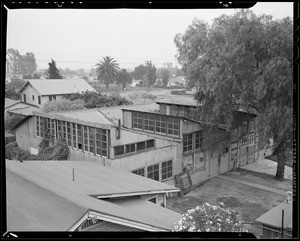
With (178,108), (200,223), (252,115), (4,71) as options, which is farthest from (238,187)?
(4,71)

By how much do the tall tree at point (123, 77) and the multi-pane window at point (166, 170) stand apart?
2444mm

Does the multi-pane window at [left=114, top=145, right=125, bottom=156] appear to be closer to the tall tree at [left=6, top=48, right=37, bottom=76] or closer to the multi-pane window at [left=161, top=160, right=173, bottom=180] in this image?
the multi-pane window at [left=161, top=160, right=173, bottom=180]

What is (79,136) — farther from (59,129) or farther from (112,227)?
(112,227)

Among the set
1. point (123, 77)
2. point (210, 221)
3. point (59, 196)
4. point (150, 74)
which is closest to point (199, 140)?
point (150, 74)

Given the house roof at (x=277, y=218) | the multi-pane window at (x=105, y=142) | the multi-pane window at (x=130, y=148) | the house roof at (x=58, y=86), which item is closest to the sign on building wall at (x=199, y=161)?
the multi-pane window at (x=130, y=148)

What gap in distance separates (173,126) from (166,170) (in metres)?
1.11

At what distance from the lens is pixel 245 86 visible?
661 cm

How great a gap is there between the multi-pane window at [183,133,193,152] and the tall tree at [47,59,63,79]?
368cm

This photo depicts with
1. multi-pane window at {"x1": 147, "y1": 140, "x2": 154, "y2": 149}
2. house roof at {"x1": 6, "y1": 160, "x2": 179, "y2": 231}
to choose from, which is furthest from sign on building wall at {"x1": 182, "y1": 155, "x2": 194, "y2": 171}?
house roof at {"x1": 6, "y1": 160, "x2": 179, "y2": 231}

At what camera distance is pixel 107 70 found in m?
3.74

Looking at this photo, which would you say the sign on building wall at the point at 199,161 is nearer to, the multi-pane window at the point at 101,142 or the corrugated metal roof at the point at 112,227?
the multi-pane window at the point at 101,142

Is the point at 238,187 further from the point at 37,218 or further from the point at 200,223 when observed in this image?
the point at 37,218

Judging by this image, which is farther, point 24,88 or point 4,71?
point 24,88
